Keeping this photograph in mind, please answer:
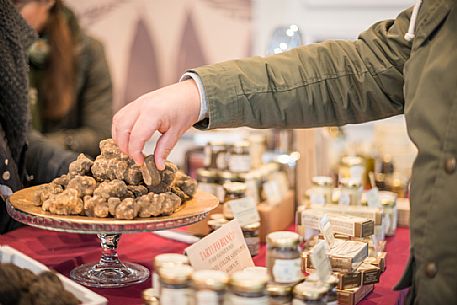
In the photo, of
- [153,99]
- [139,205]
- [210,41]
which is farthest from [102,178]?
[210,41]

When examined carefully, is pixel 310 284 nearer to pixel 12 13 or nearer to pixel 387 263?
pixel 387 263

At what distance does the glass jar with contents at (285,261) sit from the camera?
116 cm

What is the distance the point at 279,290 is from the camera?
114 cm

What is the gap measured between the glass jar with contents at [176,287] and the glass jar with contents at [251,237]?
0.61 metres

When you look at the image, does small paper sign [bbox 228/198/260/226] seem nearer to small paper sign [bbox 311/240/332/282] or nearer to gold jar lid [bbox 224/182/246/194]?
gold jar lid [bbox 224/182/246/194]

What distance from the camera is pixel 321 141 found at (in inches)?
96.8

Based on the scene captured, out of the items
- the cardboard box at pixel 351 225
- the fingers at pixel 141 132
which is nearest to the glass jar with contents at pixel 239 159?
the cardboard box at pixel 351 225

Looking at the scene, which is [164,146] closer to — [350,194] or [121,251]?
[121,251]

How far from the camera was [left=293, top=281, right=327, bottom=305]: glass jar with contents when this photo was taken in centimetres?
113

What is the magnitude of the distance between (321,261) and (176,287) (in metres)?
0.33

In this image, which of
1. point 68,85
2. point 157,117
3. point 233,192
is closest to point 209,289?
point 157,117

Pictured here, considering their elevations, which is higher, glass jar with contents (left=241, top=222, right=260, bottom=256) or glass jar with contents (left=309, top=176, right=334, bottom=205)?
glass jar with contents (left=309, top=176, right=334, bottom=205)

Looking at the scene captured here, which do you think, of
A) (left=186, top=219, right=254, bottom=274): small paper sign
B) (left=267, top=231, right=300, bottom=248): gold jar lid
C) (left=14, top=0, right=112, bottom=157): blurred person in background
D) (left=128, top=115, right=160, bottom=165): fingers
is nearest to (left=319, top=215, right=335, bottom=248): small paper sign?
(left=186, top=219, right=254, bottom=274): small paper sign

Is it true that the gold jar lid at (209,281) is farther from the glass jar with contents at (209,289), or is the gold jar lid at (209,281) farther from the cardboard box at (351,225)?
the cardboard box at (351,225)
